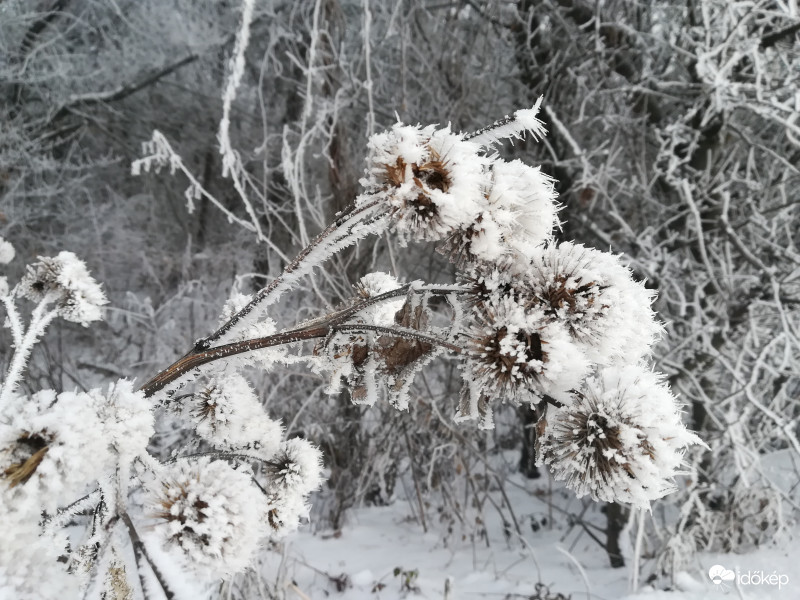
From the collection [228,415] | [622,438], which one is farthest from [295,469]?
[622,438]

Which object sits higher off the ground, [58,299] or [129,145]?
[129,145]

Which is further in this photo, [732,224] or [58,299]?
[732,224]

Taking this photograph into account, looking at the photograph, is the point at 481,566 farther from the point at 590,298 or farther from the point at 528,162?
the point at 590,298

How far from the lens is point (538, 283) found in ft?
2.00

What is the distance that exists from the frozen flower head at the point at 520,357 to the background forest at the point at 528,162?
38.5 inches

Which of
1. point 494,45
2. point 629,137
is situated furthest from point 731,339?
point 494,45

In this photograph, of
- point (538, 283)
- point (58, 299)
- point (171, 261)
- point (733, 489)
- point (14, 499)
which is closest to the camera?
point (14, 499)

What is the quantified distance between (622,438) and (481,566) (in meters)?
2.61

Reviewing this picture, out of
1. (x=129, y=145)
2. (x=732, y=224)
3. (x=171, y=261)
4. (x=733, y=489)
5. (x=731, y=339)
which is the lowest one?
(x=733, y=489)

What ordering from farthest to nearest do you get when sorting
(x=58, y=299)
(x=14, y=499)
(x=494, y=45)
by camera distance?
(x=494, y=45) < (x=58, y=299) < (x=14, y=499)

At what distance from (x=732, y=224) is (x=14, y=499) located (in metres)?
2.96

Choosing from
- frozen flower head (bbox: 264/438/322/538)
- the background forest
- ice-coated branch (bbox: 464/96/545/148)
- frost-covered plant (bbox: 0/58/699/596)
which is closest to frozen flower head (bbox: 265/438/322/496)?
frozen flower head (bbox: 264/438/322/538)

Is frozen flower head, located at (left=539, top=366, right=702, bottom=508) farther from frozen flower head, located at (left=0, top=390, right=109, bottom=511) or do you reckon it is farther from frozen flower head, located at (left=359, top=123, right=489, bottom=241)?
frozen flower head, located at (left=0, top=390, right=109, bottom=511)

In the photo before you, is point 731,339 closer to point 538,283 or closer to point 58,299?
point 538,283
